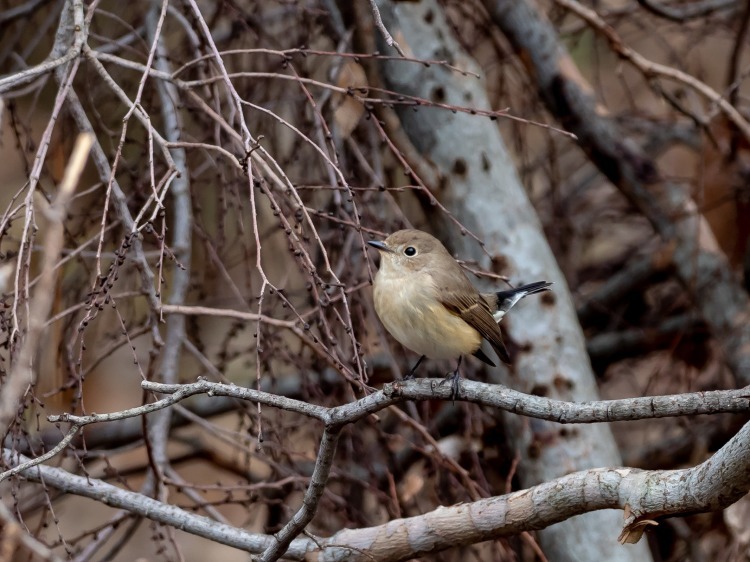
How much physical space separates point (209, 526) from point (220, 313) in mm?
614

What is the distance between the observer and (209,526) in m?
2.86

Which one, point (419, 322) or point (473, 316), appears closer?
point (419, 322)

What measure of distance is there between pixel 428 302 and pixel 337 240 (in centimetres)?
72

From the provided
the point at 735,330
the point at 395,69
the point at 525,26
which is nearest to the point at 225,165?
the point at 395,69

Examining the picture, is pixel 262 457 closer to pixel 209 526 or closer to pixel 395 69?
pixel 209 526

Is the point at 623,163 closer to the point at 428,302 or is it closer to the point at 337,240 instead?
the point at 337,240

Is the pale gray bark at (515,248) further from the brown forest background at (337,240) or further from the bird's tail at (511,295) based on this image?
the bird's tail at (511,295)

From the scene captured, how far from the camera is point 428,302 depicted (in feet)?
11.6

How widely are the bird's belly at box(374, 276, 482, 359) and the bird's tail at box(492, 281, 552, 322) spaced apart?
371 mm

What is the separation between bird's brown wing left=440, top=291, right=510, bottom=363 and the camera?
3.60 m

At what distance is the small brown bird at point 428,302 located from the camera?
11.4 feet

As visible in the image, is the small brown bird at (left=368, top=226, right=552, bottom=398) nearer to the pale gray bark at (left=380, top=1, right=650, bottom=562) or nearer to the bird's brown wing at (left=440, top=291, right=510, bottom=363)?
the bird's brown wing at (left=440, top=291, right=510, bottom=363)

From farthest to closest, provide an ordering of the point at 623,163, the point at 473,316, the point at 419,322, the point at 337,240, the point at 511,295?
the point at 623,163, the point at 337,240, the point at 511,295, the point at 473,316, the point at 419,322

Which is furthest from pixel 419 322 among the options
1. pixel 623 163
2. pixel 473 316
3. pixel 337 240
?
pixel 623 163
